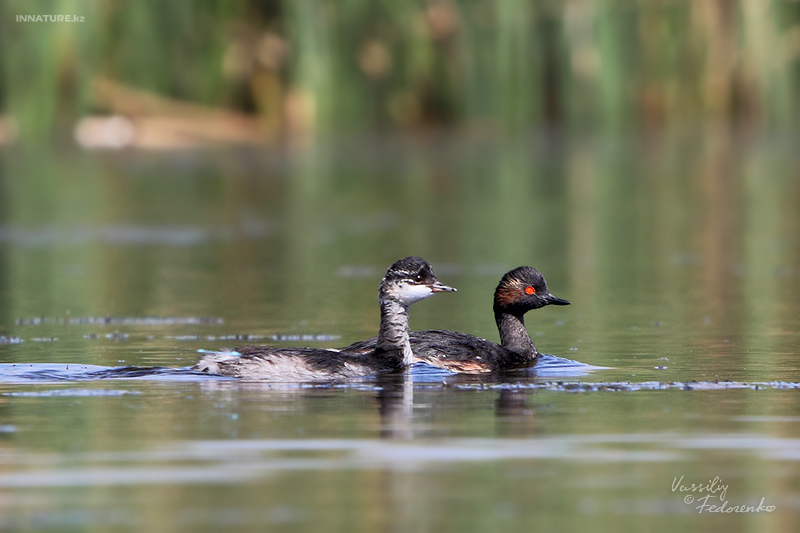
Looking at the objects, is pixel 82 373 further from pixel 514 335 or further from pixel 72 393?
pixel 514 335

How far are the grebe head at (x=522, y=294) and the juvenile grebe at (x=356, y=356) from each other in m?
1.24

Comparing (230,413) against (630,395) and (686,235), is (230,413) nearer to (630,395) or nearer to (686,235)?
(630,395)

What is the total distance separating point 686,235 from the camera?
68.0 ft

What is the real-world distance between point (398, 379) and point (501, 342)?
1.87 m

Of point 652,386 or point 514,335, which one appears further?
point 514,335

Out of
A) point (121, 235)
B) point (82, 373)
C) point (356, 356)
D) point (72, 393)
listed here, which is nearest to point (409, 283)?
point (356, 356)

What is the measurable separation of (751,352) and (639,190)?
15721mm

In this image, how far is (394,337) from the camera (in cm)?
1074

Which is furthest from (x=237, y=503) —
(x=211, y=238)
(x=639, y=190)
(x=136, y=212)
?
(x=639, y=190)

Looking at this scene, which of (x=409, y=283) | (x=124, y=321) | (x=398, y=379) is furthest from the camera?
(x=124, y=321)

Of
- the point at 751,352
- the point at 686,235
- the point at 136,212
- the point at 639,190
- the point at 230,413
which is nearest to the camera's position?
the point at 230,413

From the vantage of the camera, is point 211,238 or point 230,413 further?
point 211,238

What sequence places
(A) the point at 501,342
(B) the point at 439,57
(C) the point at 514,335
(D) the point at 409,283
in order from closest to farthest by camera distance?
(D) the point at 409,283 < (C) the point at 514,335 < (A) the point at 501,342 < (B) the point at 439,57

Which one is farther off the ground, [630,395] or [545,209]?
[545,209]
